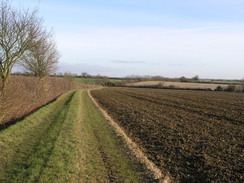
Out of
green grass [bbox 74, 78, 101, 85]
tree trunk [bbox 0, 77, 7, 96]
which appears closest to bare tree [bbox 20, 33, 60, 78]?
tree trunk [bbox 0, 77, 7, 96]

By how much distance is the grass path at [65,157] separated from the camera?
5.96 meters

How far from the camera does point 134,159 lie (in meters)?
7.57

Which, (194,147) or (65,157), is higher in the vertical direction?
(65,157)

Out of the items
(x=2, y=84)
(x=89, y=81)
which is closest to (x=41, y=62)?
(x=2, y=84)

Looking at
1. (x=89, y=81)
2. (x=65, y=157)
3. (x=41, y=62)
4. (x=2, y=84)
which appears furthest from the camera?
(x=89, y=81)

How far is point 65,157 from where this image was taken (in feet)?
23.5

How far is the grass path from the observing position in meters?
5.96

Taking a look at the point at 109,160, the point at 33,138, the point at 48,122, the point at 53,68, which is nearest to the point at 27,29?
the point at 48,122

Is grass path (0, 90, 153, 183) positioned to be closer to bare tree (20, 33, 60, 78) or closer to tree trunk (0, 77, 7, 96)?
tree trunk (0, 77, 7, 96)

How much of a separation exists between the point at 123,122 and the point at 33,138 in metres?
6.11

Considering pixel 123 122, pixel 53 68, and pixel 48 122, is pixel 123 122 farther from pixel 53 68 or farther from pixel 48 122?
pixel 53 68

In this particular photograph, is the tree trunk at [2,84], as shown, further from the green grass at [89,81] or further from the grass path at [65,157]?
the green grass at [89,81]

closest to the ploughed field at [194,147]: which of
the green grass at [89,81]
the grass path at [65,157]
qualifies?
the grass path at [65,157]

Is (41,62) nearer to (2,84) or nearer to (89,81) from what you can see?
(2,84)
